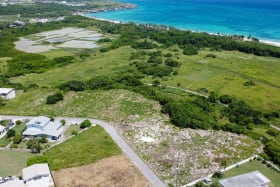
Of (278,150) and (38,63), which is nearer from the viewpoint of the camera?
(278,150)

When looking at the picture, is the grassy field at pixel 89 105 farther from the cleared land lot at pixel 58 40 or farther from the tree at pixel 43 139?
the cleared land lot at pixel 58 40

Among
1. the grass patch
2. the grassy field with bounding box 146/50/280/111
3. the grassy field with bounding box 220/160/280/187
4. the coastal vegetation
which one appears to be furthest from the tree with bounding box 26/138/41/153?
the grassy field with bounding box 146/50/280/111

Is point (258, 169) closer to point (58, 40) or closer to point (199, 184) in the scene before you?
point (199, 184)

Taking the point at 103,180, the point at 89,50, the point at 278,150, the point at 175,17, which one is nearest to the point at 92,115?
the point at 103,180

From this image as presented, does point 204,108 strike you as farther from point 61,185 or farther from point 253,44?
point 253,44

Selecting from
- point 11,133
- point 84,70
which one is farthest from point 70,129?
point 84,70
